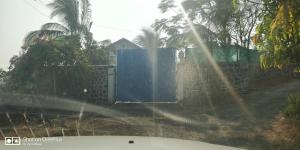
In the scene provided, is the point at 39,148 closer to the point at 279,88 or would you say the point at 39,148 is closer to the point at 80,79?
the point at 80,79

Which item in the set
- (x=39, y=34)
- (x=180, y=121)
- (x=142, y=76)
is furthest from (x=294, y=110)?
(x=39, y=34)

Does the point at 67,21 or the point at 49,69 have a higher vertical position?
the point at 67,21

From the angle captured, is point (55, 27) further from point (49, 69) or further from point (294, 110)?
point (294, 110)

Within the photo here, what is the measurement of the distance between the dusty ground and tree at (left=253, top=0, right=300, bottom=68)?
150 cm

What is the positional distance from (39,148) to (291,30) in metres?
6.00

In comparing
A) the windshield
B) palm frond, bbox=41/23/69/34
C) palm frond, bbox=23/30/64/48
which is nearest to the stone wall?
the windshield

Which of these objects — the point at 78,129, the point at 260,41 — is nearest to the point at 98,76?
the point at 78,129

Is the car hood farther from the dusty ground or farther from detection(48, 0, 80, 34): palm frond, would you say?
detection(48, 0, 80, 34): palm frond

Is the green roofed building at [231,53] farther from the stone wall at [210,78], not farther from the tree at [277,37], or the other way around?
the tree at [277,37]

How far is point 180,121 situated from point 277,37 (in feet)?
10.6

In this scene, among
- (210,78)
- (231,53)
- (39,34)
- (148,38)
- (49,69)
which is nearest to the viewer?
(49,69)

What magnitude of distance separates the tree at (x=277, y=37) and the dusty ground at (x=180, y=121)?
4.93 feet

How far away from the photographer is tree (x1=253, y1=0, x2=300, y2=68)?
23.2ft

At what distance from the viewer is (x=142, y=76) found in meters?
14.6
